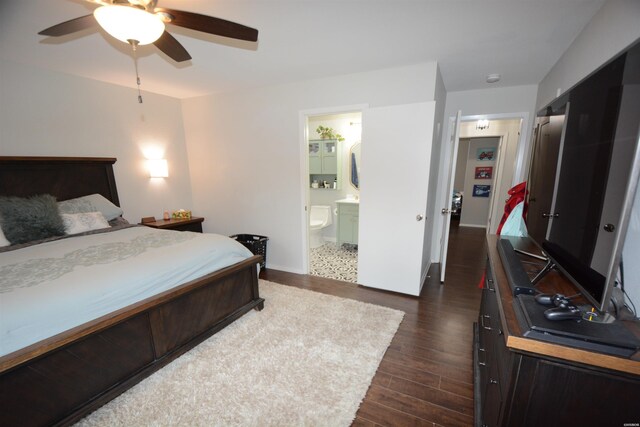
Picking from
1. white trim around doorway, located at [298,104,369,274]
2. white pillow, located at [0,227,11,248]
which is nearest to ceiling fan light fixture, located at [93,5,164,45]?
white trim around doorway, located at [298,104,369,274]

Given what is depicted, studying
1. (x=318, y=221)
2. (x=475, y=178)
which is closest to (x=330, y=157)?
(x=318, y=221)

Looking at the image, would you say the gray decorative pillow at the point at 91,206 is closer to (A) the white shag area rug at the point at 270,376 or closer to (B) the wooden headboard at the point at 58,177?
(B) the wooden headboard at the point at 58,177

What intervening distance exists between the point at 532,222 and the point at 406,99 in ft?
5.39

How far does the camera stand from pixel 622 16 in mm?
1334

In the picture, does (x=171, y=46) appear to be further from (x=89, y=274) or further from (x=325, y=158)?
(x=325, y=158)

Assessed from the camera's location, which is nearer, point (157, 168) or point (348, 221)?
point (157, 168)

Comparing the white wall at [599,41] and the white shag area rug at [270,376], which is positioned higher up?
the white wall at [599,41]

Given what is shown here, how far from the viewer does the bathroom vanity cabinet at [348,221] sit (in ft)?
13.8

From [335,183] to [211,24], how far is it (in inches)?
132

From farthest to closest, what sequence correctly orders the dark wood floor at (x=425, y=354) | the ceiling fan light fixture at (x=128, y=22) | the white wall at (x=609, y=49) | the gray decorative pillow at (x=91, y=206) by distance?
the gray decorative pillow at (x=91, y=206) → the dark wood floor at (x=425, y=354) → the ceiling fan light fixture at (x=128, y=22) → the white wall at (x=609, y=49)

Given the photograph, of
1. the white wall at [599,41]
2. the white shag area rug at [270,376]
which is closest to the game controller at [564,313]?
the white shag area rug at [270,376]

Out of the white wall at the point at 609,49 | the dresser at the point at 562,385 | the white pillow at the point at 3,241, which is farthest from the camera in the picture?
the white pillow at the point at 3,241

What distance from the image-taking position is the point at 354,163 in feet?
14.9

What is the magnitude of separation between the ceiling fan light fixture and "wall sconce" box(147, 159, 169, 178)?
251cm
